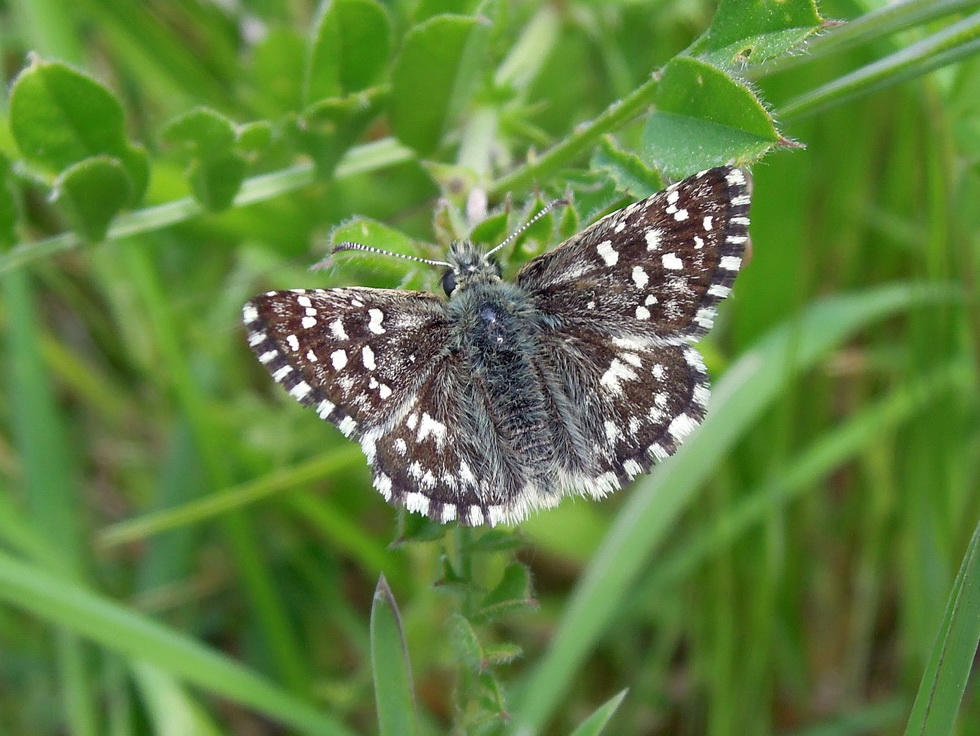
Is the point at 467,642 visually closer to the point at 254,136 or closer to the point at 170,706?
the point at 254,136

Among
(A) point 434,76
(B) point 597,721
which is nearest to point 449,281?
(A) point 434,76

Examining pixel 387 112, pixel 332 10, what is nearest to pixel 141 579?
pixel 387 112

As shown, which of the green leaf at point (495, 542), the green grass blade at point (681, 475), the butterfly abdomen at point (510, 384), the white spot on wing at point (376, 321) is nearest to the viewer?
the green leaf at point (495, 542)

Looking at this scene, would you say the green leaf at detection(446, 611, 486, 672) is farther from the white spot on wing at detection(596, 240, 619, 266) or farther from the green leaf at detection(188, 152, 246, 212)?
A: the green leaf at detection(188, 152, 246, 212)

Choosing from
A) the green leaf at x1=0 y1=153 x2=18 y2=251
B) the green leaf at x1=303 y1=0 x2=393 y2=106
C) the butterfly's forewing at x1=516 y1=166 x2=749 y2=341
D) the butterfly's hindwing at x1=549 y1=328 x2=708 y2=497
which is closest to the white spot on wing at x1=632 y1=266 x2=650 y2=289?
the butterfly's forewing at x1=516 y1=166 x2=749 y2=341

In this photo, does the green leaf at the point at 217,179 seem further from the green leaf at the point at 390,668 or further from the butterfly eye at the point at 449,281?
the green leaf at the point at 390,668

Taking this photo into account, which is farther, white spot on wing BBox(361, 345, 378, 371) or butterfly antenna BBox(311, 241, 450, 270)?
white spot on wing BBox(361, 345, 378, 371)

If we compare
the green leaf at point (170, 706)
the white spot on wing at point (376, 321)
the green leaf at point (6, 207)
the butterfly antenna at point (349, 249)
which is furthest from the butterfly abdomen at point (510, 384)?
the green leaf at point (170, 706)

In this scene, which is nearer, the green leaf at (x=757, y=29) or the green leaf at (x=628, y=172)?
the green leaf at (x=757, y=29)
